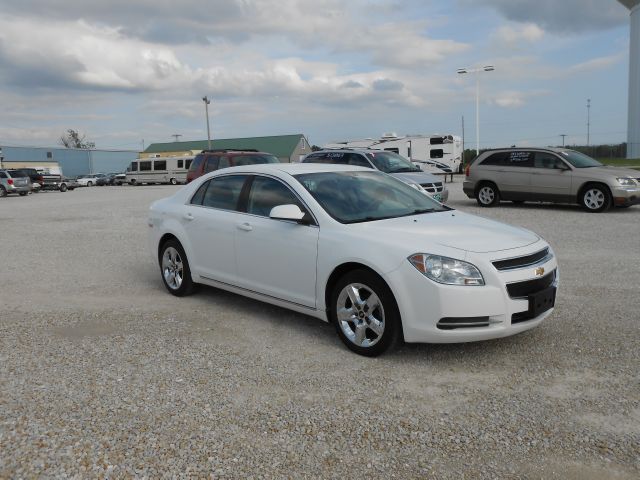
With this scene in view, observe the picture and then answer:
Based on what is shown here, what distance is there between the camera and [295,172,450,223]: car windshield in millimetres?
5043

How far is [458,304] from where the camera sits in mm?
4094

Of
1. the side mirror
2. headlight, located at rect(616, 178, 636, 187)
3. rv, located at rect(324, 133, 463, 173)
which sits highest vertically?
rv, located at rect(324, 133, 463, 173)

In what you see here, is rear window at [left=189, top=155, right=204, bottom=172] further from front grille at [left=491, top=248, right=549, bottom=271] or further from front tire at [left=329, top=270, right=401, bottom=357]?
front grille at [left=491, top=248, right=549, bottom=271]

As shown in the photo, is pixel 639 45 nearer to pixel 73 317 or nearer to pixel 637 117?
pixel 637 117

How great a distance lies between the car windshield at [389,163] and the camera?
15.1m

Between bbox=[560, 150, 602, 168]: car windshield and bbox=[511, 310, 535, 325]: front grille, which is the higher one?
bbox=[560, 150, 602, 168]: car windshield

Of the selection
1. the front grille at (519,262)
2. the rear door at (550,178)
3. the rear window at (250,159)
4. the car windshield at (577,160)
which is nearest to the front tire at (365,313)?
the front grille at (519,262)

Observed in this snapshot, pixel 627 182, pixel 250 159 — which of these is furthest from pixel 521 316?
pixel 250 159

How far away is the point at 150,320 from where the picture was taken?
5.71 metres

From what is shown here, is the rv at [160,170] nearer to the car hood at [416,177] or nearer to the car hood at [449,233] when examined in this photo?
the car hood at [416,177]

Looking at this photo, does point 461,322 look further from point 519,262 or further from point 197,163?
point 197,163

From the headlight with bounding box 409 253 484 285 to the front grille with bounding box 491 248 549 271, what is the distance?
0.61 ft

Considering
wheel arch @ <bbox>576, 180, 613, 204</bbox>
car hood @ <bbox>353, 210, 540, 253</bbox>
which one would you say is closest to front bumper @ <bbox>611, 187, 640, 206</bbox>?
wheel arch @ <bbox>576, 180, 613, 204</bbox>

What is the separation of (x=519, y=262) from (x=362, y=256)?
1.16m
